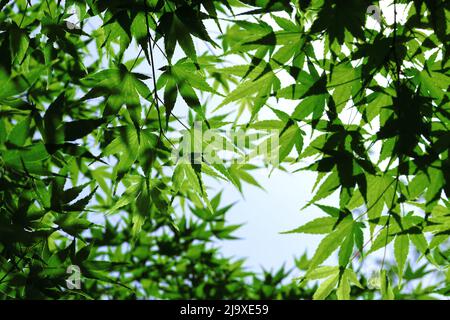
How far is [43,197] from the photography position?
1.07 meters

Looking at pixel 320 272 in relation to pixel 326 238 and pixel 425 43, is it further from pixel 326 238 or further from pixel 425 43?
pixel 425 43

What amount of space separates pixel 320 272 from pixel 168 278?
5.94 feet

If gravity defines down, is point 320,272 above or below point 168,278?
below

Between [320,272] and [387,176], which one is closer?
[387,176]

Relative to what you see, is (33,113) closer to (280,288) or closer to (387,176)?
(387,176)

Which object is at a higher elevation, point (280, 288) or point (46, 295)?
point (280, 288)

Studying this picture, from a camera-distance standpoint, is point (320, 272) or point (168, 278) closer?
point (320, 272)

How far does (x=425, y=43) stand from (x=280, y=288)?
2.13 m

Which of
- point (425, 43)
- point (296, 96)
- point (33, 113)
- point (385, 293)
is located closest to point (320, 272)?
point (385, 293)

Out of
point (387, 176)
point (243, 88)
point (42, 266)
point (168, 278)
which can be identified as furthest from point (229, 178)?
point (168, 278)

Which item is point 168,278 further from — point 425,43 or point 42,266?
point 425,43
